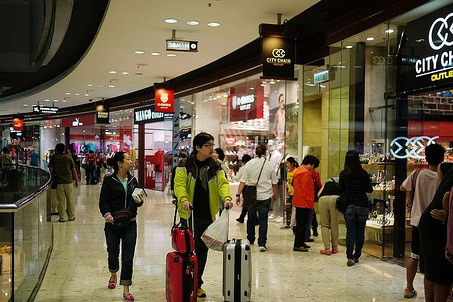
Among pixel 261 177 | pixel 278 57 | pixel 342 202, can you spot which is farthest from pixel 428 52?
pixel 261 177

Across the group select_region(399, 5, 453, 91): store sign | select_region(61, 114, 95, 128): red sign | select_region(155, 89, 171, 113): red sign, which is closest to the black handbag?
select_region(399, 5, 453, 91): store sign

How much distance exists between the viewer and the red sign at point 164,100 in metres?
15.5

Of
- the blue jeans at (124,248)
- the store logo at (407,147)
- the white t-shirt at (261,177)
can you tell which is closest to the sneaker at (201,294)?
the blue jeans at (124,248)

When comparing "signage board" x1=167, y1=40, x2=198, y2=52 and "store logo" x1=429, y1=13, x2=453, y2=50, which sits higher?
"signage board" x1=167, y1=40, x2=198, y2=52

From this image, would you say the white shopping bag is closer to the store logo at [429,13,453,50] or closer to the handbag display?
the handbag display

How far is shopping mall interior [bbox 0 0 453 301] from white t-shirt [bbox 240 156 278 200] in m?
0.86

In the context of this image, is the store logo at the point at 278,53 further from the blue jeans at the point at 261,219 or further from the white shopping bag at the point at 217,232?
the white shopping bag at the point at 217,232

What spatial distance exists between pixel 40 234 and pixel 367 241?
4.75 meters

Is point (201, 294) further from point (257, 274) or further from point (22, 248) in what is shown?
point (22, 248)

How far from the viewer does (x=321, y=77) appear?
9859 mm

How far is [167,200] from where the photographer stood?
16000 millimetres

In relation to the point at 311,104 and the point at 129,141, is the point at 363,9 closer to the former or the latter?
the point at 311,104

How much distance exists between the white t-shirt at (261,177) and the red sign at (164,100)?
25.1 ft

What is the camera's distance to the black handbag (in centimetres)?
703
